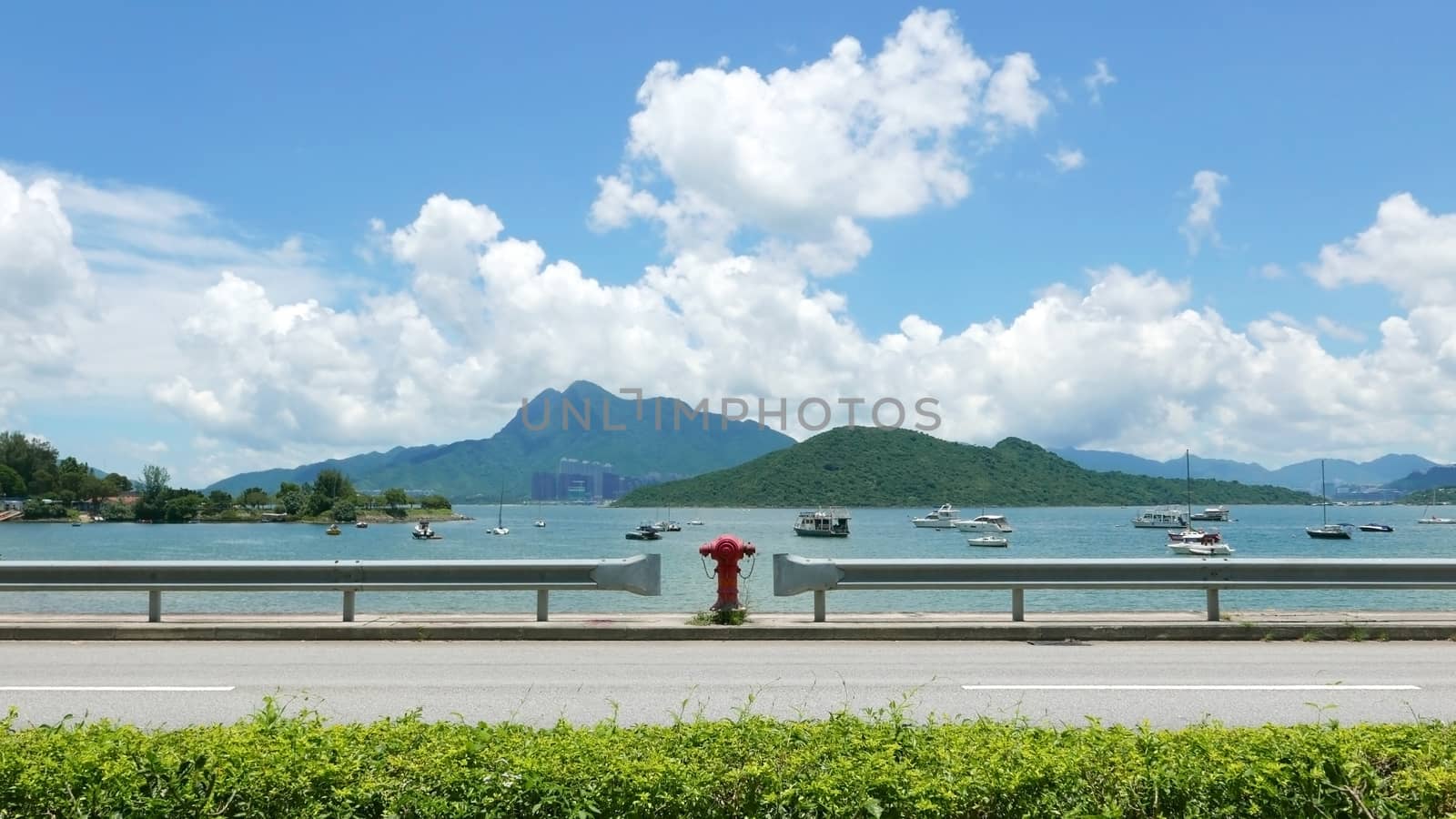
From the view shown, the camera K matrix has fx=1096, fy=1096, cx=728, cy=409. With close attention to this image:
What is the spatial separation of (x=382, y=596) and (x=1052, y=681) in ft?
80.2

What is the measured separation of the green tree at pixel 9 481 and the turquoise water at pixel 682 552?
13.9m

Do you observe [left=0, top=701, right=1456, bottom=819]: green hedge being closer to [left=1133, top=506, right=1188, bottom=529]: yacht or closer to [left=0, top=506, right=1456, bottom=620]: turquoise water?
[left=0, top=506, right=1456, bottom=620]: turquoise water

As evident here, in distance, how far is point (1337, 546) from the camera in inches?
4414

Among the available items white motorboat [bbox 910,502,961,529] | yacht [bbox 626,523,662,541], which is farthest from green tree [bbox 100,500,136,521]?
white motorboat [bbox 910,502,961,529]

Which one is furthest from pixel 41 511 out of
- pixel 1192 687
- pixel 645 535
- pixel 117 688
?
pixel 1192 687

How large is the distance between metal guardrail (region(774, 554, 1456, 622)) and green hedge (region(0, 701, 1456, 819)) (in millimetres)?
7903

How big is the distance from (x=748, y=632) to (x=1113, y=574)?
440 centimetres

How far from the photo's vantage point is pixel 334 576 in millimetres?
12953

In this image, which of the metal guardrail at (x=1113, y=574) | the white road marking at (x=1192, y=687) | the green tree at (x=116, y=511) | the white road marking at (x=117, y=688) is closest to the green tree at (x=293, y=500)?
the green tree at (x=116, y=511)

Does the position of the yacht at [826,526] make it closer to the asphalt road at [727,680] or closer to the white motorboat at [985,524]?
the white motorboat at [985,524]

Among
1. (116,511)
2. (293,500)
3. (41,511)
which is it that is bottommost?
(116,511)

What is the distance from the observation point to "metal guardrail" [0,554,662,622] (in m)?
12.8

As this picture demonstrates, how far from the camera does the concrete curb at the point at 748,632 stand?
1257cm

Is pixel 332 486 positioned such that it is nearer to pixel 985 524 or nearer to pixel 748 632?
pixel 985 524
